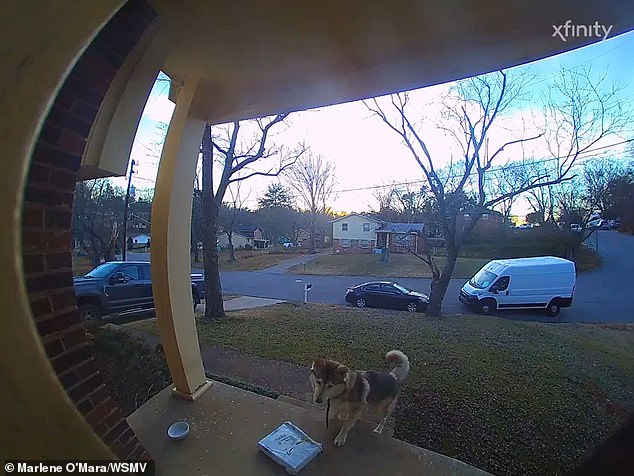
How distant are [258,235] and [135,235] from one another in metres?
2.02

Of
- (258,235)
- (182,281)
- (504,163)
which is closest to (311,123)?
(258,235)

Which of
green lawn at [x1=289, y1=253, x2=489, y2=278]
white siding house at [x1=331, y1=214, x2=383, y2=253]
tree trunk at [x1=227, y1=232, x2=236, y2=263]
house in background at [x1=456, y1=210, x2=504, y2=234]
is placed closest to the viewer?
house in background at [x1=456, y1=210, x2=504, y2=234]

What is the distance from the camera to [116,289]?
306 centimetres

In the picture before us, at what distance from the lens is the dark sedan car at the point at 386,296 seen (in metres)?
4.02

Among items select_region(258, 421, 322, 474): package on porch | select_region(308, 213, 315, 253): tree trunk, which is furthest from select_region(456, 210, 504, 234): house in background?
select_region(258, 421, 322, 474): package on porch

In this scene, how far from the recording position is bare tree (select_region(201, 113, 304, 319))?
3988mm

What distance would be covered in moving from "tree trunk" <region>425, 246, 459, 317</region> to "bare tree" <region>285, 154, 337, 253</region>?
81.1 inches

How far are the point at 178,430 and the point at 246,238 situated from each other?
11.2 ft

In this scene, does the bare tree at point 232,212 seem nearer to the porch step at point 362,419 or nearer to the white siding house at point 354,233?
the white siding house at point 354,233

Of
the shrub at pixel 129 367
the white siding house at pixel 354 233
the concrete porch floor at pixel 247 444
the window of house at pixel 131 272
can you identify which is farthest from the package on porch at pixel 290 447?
the white siding house at pixel 354 233

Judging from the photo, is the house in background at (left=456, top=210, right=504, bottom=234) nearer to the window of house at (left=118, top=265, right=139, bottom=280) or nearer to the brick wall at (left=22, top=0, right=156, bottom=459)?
the brick wall at (left=22, top=0, right=156, bottom=459)

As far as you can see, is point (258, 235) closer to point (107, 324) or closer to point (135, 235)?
point (135, 235)

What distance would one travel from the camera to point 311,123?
148 inches

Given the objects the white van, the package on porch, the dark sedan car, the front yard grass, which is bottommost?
→ the front yard grass
